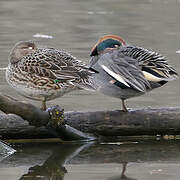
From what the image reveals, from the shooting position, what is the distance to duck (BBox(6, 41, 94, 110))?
7.11 meters

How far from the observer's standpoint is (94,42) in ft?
45.1

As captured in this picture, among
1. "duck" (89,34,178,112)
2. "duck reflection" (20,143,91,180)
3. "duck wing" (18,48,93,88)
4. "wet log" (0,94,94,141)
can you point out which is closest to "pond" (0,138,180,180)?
"duck reflection" (20,143,91,180)

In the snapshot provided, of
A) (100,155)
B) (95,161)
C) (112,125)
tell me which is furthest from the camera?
(112,125)

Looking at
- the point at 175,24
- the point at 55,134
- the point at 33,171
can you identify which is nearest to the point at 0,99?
the point at 33,171

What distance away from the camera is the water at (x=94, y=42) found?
6612 millimetres

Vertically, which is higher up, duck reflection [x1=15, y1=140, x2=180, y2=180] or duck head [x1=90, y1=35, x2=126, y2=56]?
duck head [x1=90, y1=35, x2=126, y2=56]

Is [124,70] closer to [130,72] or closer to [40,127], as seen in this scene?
[130,72]

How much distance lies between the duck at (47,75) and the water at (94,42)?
619mm

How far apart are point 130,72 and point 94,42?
6710 mm

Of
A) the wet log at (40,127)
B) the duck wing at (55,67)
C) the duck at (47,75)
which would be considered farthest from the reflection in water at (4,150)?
the duck wing at (55,67)

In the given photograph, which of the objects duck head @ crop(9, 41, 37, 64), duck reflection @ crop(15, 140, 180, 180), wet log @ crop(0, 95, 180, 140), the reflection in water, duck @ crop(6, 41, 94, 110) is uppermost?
duck head @ crop(9, 41, 37, 64)

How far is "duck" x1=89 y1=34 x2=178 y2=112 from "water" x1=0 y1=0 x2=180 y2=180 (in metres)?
0.65

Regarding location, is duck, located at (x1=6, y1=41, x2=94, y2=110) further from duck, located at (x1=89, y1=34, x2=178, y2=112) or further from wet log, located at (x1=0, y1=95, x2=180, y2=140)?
wet log, located at (x1=0, y1=95, x2=180, y2=140)

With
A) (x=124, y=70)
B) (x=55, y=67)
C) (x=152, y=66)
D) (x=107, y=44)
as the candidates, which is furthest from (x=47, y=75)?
(x=152, y=66)
